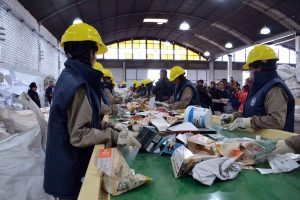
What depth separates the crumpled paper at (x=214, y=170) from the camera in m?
1.14

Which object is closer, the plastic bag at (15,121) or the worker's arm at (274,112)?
the worker's arm at (274,112)

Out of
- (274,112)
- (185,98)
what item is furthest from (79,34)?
(185,98)

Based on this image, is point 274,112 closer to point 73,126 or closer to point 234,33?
point 73,126

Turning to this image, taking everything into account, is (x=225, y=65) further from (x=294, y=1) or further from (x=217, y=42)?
(x=294, y=1)

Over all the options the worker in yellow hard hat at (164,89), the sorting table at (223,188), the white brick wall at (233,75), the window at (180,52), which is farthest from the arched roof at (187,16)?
the sorting table at (223,188)

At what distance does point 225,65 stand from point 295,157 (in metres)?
21.3

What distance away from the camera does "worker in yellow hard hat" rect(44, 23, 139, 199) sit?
1.51m

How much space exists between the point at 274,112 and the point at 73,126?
1.65 meters

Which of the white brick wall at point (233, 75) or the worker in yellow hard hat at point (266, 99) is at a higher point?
the white brick wall at point (233, 75)

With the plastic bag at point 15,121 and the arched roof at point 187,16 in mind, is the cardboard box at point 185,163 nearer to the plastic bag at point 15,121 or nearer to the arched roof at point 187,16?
the plastic bag at point 15,121

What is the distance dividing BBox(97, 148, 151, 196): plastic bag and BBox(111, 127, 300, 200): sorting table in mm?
26

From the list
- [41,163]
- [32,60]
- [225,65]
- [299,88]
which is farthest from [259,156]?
[225,65]

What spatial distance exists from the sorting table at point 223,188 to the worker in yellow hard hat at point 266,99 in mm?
1042

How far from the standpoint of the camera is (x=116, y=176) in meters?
1.10
